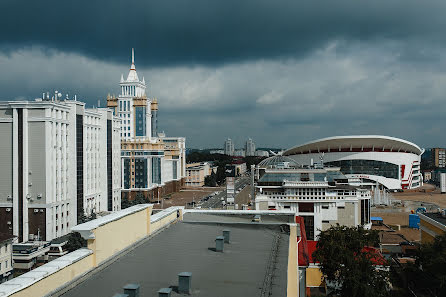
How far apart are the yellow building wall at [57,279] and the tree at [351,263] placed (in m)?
13.4

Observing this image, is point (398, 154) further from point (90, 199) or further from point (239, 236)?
point (239, 236)

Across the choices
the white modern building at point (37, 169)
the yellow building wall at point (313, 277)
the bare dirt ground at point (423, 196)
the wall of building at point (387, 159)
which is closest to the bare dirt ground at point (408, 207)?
the bare dirt ground at point (423, 196)

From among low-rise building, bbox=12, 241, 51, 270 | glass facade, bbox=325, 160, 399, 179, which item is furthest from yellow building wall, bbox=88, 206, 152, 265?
glass facade, bbox=325, 160, 399, 179

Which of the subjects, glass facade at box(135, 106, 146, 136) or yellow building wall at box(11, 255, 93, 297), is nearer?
yellow building wall at box(11, 255, 93, 297)

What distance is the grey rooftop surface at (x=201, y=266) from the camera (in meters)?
6.55

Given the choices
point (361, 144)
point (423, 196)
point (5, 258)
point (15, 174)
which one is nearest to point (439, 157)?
point (423, 196)

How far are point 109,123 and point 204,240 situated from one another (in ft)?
153

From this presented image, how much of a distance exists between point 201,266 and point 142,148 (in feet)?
235

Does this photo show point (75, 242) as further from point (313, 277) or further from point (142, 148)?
point (142, 148)

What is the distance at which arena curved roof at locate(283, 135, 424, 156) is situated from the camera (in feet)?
280

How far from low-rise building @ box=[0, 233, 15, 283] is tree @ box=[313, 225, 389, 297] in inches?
764

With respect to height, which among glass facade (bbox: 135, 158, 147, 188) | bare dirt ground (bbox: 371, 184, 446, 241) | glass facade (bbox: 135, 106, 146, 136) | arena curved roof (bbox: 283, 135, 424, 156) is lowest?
bare dirt ground (bbox: 371, 184, 446, 241)

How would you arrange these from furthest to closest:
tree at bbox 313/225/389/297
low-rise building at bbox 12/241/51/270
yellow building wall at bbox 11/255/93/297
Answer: low-rise building at bbox 12/241/51/270 < tree at bbox 313/225/389/297 < yellow building wall at bbox 11/255/93/297

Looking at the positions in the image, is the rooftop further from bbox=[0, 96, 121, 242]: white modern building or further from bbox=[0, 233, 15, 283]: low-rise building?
bbox=[0, 96, 121, 242]: white modern building
